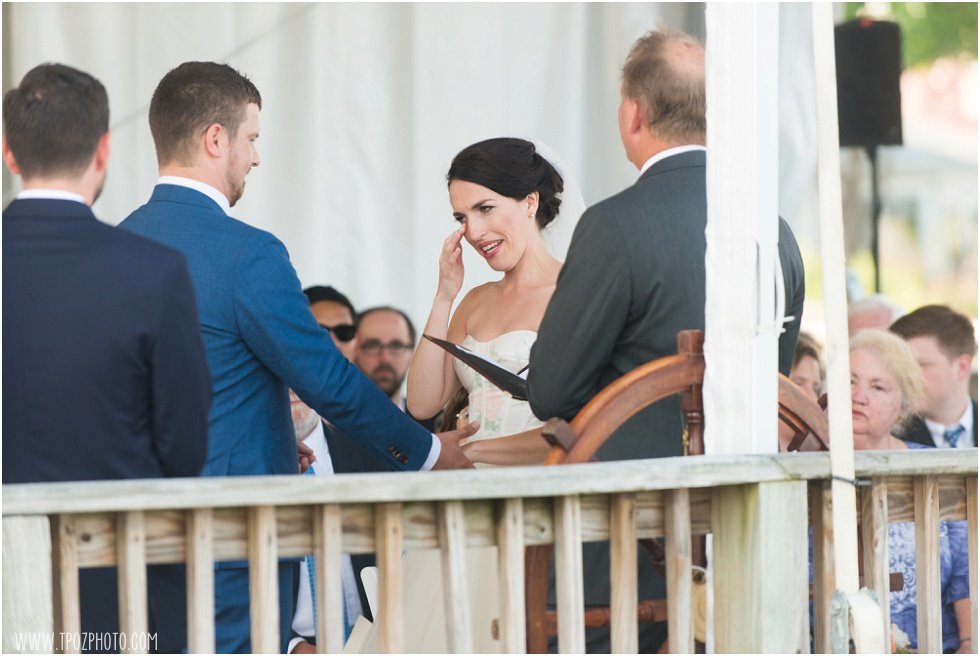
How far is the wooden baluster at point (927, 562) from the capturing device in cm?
235

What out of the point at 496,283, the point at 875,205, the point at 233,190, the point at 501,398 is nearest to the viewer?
the point at 233,190

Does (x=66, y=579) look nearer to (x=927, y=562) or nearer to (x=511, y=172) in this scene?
(x=927, y=562)

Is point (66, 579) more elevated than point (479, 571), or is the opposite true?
point (66, 579)

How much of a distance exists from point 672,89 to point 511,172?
3.56ft

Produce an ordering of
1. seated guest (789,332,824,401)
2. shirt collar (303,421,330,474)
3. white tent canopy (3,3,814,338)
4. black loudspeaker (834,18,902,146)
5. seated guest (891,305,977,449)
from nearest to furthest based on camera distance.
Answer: shirt collar (303,421,330,474) < seated guest (891,305,977,449) < seated guest (789,332,824,401) < white tent canopy (3,3,814,338) < black loudspeaker (834,18,902,146)

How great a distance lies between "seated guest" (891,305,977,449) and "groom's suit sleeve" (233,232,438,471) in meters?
2.53

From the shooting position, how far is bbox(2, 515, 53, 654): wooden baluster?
1898 mm

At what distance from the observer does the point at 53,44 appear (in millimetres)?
5695

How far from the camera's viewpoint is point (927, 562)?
238cm

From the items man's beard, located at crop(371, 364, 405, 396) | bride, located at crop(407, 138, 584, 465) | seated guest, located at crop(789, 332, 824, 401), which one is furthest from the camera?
man's beard, located at crop(371, 364, 405, 396)

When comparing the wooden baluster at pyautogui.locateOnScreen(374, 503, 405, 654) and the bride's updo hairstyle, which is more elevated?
the bride's updo hairstyle

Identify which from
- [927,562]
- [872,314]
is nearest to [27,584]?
[927,562]

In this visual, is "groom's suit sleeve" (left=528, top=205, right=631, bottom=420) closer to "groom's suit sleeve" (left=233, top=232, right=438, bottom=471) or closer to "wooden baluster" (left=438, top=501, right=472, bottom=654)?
"wooden baluster" (left=438, top=501, right=472, bottom=654)

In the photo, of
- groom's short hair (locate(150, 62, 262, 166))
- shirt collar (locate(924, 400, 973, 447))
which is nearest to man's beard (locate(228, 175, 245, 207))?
groom's short hair (locate(150, 62, 262, 166))
